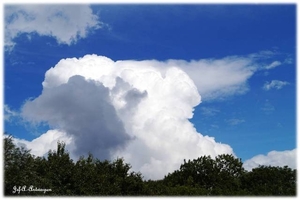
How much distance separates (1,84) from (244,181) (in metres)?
45.8

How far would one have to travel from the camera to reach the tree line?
81.8ft

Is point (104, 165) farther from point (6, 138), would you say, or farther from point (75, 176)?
point (6, 138)

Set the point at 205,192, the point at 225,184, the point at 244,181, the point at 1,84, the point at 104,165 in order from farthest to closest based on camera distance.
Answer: the point at 244,181
the point at 225,184
the point at 205,192
the point at 104,165
the point at 1,84

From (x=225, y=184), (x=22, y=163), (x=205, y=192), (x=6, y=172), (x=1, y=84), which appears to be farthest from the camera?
(x=225, y=184)

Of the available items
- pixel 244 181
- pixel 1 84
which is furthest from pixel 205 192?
pixel 1 84

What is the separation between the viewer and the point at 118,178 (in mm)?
37031

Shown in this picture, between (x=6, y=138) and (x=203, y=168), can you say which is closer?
(x=6, y=138)

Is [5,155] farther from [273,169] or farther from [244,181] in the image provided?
[273,169]

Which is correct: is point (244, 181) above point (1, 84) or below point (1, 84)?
below

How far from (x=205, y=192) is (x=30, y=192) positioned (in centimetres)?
2430

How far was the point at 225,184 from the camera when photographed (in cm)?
5019

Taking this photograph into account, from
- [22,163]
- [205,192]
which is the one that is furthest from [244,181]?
[22,163]

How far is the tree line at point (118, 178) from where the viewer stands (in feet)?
81.8

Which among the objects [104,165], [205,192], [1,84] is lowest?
[205,192]
